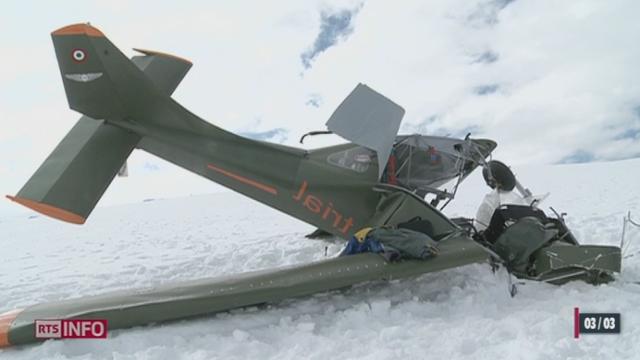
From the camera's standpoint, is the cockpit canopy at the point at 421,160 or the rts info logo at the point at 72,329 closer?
the rts info logo at the point at 72,329

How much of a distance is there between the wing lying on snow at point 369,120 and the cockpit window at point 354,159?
2.16 ft

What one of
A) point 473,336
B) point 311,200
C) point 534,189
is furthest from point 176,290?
point 534,189

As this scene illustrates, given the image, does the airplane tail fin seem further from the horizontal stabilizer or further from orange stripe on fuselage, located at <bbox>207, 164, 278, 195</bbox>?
orange stripe on fuselage, located at <bbox>207, 164, 278, 195</bbox>

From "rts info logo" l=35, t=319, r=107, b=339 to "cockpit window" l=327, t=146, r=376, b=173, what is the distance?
385 centimetres

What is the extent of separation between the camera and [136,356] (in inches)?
140

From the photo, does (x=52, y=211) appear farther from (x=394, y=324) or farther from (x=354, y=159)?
(x=354, y=159)

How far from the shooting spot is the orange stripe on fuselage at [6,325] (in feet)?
12.6

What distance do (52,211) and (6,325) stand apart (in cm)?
126

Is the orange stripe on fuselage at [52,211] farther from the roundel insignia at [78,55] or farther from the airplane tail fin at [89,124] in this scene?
the roundel insignia at [78,55]

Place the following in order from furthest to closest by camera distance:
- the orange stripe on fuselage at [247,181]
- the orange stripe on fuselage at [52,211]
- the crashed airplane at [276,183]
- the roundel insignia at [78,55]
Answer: the orange stripe on fuselage at [247,181]
the roundel insignia at [78,55]
the orange stripe on fuselage at [52,211]
the crashed airplane at [276,183]

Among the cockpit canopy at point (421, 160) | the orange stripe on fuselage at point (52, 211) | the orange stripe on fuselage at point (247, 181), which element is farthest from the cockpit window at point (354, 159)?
the orange stripe on fuselage at point (52, 211)

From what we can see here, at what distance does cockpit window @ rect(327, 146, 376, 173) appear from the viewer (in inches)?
257

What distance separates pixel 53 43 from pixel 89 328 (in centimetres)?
339

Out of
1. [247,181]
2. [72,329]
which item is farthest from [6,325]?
[247,181]
